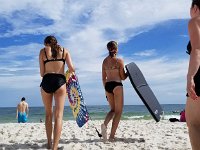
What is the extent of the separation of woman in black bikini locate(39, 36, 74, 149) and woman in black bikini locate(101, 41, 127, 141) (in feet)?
3.26

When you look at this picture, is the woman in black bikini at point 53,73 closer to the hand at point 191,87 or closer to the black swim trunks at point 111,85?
the black swim trunks at point 111,85

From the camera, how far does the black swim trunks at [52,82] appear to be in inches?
203

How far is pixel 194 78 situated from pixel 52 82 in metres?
2.97

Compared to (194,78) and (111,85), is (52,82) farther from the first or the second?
(194,78)

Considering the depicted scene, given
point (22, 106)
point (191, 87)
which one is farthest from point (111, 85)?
point (22, 106)

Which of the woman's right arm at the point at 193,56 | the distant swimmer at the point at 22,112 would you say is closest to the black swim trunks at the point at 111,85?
the woman's right arm at the point at 193,56

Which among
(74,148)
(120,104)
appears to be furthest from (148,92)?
(74,148)

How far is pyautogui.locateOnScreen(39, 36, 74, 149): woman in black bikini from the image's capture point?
5141mm

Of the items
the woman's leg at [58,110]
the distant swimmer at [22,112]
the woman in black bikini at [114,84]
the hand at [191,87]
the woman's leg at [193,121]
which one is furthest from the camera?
the distant swimmer at [22,112]

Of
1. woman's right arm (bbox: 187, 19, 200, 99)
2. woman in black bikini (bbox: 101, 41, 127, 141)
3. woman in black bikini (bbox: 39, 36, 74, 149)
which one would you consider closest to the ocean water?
woman in black bikini (bbox: 101, 41, 127, 141)

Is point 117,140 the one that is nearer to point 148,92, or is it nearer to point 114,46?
point 148,92

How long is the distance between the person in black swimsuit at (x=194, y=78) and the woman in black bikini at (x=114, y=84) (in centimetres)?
339

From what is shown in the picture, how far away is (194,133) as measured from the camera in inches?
105

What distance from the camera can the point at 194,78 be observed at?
8.28 feet
